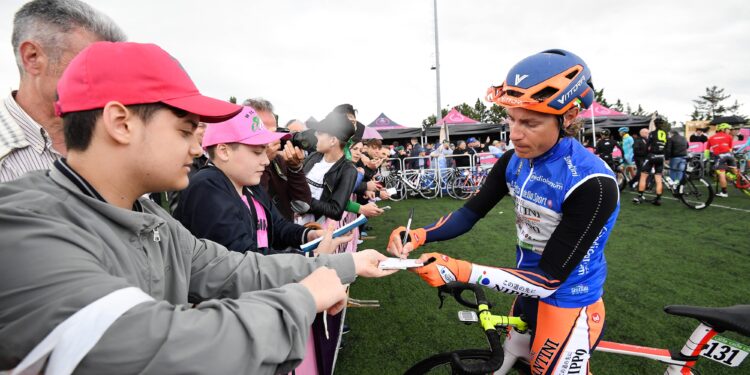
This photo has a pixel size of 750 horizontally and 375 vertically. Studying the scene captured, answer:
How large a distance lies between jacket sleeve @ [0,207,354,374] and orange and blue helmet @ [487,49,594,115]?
151cm

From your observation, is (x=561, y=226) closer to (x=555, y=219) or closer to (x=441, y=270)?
(x=555, y=219)

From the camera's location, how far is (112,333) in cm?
65

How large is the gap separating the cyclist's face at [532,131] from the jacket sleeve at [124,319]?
4.93ft

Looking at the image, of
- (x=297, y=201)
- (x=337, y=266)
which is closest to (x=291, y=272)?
(x=337, y=266)

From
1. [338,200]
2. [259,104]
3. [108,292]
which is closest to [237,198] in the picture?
[108,292]

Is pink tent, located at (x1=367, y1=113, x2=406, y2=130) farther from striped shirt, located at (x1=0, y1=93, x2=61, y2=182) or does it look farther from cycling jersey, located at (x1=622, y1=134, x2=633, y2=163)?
striped shirt, located at (x1=0, y1=93, x2=61, y2=182)

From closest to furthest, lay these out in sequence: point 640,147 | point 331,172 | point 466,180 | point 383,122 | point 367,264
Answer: point 367,264, point 331,172, point 640,147, point 466,180, point 383,122

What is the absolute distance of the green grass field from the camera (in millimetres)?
3252

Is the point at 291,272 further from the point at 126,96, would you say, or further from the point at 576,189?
the point at 576,189

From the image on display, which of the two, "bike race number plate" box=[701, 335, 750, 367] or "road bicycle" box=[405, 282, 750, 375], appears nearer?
"road bicycle" box=[405, 282, 750, 375]

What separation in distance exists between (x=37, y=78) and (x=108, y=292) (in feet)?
5.12

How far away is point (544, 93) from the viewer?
1727mm

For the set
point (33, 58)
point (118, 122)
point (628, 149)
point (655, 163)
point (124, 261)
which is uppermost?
point (33, 58)

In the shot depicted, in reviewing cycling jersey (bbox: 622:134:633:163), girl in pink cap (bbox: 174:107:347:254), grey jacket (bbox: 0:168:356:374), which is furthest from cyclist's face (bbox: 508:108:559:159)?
cycling jersey (bbox: 622:134:633:163)
